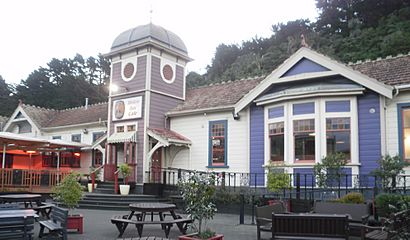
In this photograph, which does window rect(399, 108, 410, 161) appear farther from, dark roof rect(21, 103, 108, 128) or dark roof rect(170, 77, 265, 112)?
dark roof rect(21, 103, 108, 128)

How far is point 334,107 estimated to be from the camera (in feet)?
44.3

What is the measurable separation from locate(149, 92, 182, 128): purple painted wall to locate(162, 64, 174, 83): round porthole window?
93cm

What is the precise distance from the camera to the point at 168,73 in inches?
766

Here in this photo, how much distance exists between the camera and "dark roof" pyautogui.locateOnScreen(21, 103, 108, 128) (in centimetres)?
2336

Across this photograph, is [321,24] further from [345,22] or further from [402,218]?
[402,218]

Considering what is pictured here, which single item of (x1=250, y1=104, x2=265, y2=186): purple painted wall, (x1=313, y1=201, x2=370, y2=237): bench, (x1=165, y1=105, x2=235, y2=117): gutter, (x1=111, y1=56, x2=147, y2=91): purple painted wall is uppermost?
A: (x1=111, y1=56, x2=147, y2=91): purple painted wall

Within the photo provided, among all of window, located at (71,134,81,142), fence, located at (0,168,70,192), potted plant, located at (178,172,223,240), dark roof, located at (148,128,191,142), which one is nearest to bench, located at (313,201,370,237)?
potted plant, located at (178,172,223,240)

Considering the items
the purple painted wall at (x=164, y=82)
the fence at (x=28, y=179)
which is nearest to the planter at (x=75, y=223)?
the fence at (x=28, y=179)

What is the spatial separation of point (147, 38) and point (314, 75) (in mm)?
8233

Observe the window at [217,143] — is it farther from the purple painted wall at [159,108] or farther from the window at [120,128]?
the window at [120,128]

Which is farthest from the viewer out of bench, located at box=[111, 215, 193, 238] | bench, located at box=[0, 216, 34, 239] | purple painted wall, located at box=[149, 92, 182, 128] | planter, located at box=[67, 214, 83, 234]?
purple painted wall, located at box=[149, 92, 182, 128]

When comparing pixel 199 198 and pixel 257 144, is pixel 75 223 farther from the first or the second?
pixel 257 144

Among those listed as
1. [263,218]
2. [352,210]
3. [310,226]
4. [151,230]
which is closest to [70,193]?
[151,230]

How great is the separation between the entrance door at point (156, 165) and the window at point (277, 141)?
18.2ft
